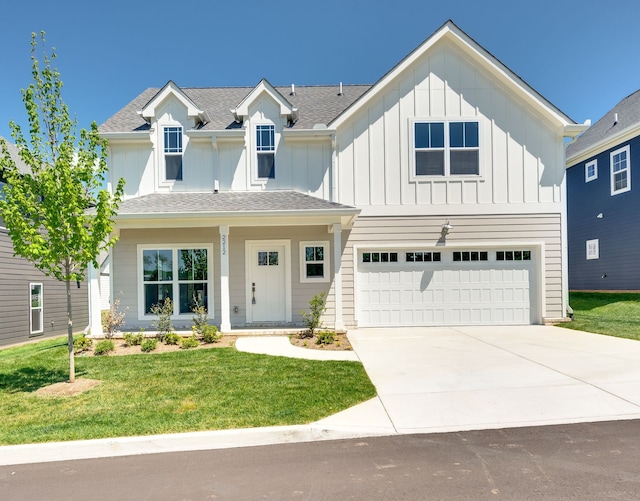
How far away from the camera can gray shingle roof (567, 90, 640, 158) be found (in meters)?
16.8

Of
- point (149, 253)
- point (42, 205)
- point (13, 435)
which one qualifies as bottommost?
point (13, 435)

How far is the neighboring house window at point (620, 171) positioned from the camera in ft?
54.3

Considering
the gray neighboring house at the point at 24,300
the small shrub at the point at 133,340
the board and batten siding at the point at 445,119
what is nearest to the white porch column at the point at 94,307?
the small shrub at the point at 133,340

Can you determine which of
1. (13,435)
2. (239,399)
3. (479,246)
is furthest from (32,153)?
(479,246)

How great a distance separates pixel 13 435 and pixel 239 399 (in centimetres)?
251

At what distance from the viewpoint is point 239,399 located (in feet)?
17.9

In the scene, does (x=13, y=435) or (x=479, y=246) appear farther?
(x=479, y=246)

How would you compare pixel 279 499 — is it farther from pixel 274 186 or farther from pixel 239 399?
pixel 274 186

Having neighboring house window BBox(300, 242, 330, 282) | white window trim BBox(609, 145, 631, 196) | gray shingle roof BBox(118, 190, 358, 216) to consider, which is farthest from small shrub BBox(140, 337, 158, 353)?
white window trim BBox(609, 145, 631, 196)

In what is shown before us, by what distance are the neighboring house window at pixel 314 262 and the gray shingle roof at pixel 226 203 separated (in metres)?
1.35

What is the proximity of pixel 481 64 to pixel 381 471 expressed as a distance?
11578 millimetres

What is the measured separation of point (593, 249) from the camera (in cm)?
1891

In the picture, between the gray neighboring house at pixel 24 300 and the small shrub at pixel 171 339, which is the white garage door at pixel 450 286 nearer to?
the small shrub at pixel 171 339

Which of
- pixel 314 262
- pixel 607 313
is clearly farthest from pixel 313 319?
pixel 607 313
